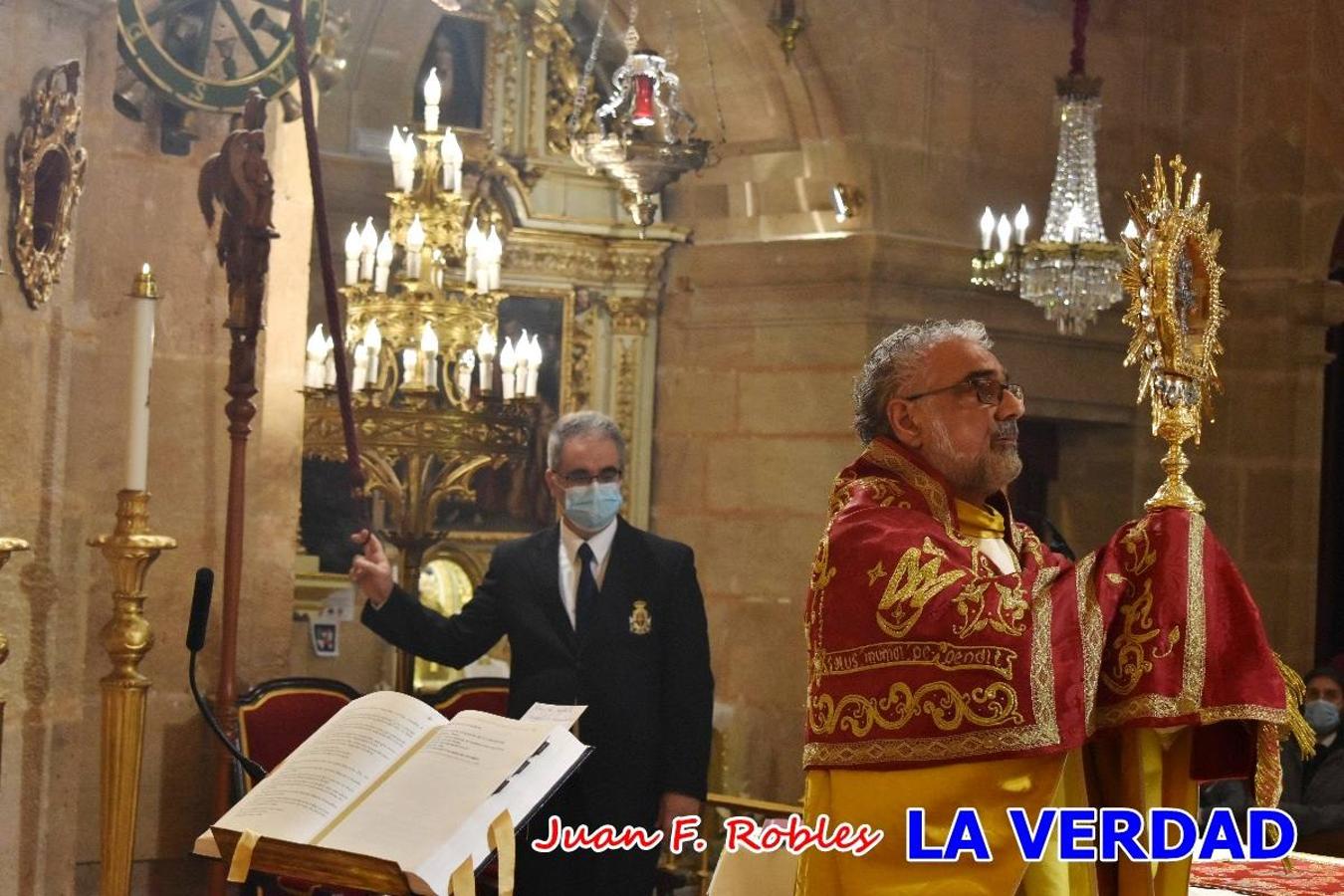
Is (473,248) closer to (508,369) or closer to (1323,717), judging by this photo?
(508,369)

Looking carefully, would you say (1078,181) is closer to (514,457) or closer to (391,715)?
(514,457)

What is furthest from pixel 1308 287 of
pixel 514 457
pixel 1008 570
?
pixel 1008 570

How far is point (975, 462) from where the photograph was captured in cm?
370

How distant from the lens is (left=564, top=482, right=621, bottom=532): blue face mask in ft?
16.7

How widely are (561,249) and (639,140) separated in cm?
234

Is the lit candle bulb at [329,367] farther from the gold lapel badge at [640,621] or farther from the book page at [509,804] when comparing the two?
the book page at [509,804]

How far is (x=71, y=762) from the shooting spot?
16.5ft

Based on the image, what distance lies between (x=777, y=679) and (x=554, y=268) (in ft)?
7.34

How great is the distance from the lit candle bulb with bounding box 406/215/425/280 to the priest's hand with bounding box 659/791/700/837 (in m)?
3.38

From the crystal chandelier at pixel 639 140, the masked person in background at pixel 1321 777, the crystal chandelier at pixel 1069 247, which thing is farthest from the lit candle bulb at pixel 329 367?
the masked person in background at pixel 1321 777

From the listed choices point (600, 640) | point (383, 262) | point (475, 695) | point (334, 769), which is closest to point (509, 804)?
point (334, 769)

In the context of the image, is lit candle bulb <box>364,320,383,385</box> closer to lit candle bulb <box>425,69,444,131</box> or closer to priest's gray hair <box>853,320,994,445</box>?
lit candle bulb <box>425,69,444,131</box>

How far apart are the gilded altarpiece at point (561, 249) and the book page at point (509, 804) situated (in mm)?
6312

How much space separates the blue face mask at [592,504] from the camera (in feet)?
16.7
